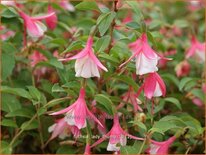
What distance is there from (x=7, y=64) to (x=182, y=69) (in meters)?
0.57

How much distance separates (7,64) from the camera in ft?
4.00

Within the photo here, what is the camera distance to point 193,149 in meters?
1.17

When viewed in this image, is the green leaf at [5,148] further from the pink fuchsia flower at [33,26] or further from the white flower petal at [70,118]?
the pink fuchsia flower at [33,26]

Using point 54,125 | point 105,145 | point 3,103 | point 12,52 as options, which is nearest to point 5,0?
point 12,52

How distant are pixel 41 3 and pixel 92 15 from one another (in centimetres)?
51

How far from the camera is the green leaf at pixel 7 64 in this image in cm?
121

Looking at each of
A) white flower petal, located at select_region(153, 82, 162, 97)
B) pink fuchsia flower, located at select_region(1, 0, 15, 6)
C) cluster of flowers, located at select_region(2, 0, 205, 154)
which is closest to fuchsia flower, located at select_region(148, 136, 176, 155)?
cluster of flowers, located at select_region(2, 0, 205, 154)

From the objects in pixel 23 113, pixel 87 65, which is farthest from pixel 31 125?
pixel 87 65

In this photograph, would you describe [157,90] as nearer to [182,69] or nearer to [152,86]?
[152,86]

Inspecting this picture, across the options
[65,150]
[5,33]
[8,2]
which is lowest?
[65,150]

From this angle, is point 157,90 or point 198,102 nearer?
point 157,90

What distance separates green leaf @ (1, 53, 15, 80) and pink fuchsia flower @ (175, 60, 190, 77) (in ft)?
1.74

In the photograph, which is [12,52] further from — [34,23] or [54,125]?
[54,125]

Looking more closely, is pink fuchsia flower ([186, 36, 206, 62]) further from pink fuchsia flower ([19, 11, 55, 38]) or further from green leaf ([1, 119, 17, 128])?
green leaf ([1, 119, 17, 128])
